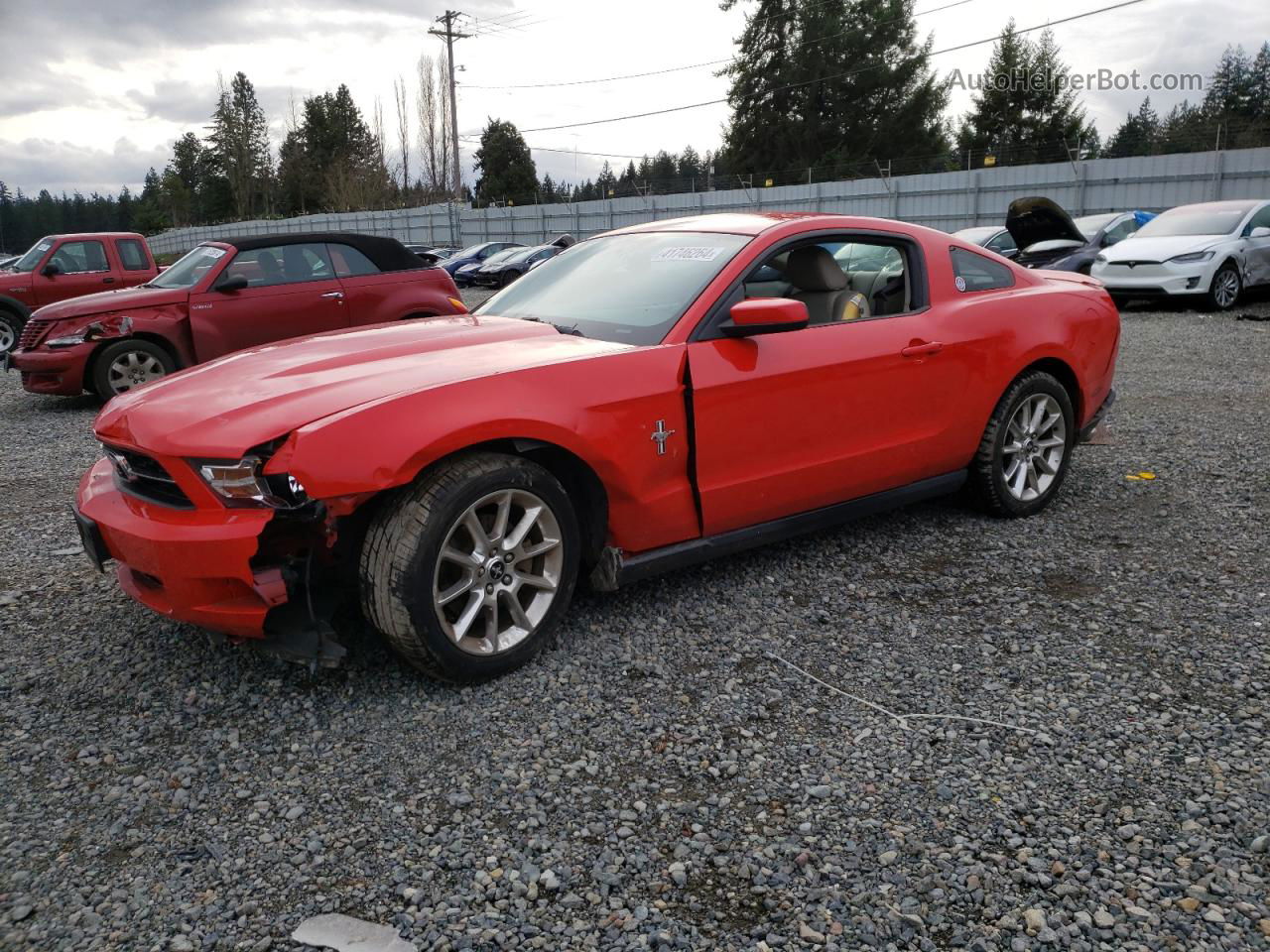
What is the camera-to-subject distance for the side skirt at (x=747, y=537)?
3.49 metres

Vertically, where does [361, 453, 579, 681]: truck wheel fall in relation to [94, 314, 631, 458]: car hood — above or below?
below

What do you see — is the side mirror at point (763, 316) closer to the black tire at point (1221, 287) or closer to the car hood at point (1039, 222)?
the car hood at point (1039, 222)

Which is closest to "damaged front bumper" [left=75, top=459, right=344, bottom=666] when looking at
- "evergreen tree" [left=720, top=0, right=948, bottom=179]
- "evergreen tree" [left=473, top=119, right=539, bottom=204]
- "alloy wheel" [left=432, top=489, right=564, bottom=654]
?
"alloy wheel" [left=432, top=489, right=564, bottom=654]

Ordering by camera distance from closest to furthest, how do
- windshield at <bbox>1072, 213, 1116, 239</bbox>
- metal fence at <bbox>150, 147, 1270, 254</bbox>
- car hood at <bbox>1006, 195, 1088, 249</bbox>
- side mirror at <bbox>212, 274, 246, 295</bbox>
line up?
side mirror at <bbox>212, 274, 246, 295</bbox> → car hood at <bbox>1006, 195, 1088, 249</bbox> → windshield at <bbox>1072, 213, 1116, 239</bbox> → metal fence at <bbox>150, 147, 1270, 254</bbox>

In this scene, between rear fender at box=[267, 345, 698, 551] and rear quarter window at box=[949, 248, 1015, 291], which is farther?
rear quarter window at box=[949, 248, 1015, 291]

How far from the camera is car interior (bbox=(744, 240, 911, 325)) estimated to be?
4109mm

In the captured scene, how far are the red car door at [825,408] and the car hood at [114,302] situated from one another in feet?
22.0

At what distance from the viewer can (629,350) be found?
3.47 m

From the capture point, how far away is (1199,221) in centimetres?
1388

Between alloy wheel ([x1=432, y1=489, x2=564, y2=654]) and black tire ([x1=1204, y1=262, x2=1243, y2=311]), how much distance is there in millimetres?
12931

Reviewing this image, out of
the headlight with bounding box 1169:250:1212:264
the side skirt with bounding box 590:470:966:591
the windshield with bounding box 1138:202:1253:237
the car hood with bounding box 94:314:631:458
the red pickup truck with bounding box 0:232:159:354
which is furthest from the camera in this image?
the windshield with bounding box 1138:202:1253:237

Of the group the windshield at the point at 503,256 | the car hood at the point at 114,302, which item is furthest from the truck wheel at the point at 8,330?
the windshield at the point at 503,256

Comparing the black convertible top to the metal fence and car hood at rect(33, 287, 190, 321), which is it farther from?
the metal fence

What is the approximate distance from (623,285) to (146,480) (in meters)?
1.92
